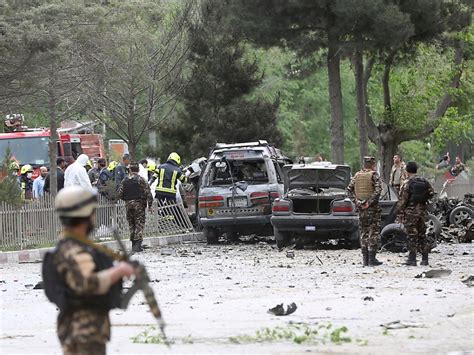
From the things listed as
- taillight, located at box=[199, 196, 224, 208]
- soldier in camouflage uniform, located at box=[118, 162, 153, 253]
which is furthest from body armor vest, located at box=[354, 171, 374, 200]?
taillight, located at box=[199, 196, 224, 208]

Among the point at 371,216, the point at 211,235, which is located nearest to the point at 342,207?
the point at 371,216

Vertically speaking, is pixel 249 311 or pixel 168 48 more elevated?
pixel 168 48

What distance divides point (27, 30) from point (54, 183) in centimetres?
596

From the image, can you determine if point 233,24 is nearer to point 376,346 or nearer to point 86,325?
point 376,346

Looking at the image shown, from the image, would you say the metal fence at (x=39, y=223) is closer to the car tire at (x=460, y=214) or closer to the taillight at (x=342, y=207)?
the taillight at (x=342, y=207)

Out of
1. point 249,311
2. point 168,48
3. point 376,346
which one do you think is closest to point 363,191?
point 249,311

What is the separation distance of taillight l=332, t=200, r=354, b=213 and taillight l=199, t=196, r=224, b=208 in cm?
320

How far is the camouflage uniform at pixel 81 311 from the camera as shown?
6496mm

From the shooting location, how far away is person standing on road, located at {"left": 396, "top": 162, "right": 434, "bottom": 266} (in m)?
18.5

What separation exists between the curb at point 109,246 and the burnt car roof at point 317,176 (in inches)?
151

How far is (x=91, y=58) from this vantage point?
29.6m

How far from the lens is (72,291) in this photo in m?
6.60

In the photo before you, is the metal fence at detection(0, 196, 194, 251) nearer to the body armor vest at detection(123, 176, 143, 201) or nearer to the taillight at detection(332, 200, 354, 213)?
the body armor vest at detection(123, 176, 143, 201)

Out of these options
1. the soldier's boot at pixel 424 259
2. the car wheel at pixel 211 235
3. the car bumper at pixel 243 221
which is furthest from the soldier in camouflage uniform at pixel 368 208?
the car wheel at pixel 211 235
